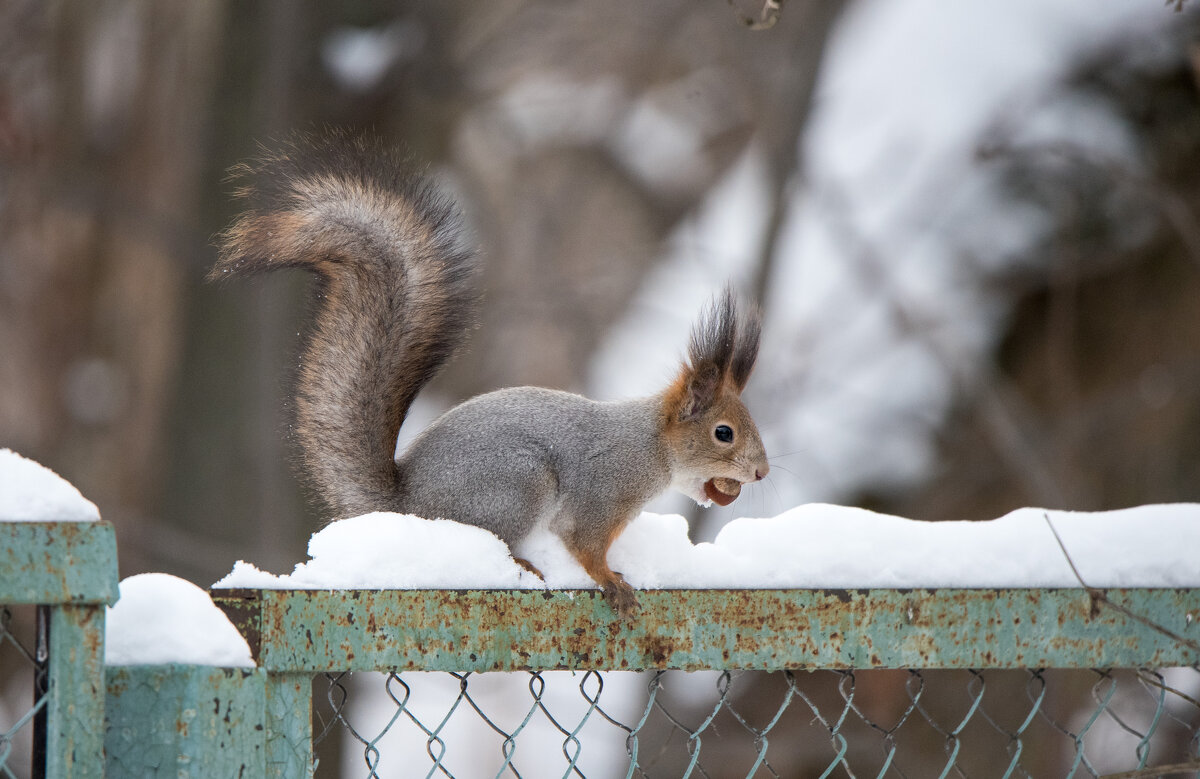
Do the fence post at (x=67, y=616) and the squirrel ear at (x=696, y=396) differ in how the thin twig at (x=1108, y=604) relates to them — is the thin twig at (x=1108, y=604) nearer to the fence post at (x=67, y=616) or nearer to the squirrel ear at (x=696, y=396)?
the squirrel ear at (x=696, y=396)

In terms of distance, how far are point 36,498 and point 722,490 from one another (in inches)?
39.7

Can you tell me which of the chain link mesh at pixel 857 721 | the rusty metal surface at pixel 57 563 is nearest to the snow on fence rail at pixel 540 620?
the rusty metal surface at pixel 57 563

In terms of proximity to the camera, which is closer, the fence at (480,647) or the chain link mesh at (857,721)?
the fence at (480,647)

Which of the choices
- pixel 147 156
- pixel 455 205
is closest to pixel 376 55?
pixel 147 156

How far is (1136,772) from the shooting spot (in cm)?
110

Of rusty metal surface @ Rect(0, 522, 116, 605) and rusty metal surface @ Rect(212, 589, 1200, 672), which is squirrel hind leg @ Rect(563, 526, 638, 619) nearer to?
rusty metal surface @ Rect(212, 589, 1200, 672)

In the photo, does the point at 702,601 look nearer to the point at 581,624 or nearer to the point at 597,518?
the point at 581,624

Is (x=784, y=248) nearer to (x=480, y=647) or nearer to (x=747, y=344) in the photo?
(x=747, y=344)

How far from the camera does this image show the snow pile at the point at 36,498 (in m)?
0.84

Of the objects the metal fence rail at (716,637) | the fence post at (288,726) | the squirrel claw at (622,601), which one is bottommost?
the fence post at (288,726)

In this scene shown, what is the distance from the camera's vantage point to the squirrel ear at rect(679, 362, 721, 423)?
1.66 metres

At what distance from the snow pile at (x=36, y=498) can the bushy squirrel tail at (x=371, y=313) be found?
0.58m

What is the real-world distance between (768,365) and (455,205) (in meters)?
2.44

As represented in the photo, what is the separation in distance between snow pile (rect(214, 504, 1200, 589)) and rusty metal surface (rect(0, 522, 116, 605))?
0.55 ft
